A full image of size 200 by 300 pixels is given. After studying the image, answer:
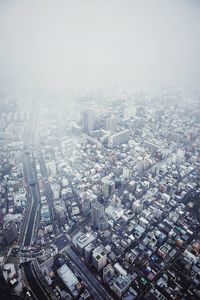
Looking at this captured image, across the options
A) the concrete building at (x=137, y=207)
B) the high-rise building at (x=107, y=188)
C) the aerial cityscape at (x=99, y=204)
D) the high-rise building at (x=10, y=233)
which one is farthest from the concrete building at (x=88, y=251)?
the high-rise building at (x=107, y=188)

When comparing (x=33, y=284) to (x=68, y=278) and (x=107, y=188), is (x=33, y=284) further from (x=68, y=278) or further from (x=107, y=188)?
(x=107, y=188)

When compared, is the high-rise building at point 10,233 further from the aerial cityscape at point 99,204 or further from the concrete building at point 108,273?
the concrete building at point 108,273

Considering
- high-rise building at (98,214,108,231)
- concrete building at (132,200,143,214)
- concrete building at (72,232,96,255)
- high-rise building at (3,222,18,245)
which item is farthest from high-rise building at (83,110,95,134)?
high-rise building at (3,222,18,245)

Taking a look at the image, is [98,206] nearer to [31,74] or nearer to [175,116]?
[175,116]

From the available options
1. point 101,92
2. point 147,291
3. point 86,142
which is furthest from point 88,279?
point 101,92

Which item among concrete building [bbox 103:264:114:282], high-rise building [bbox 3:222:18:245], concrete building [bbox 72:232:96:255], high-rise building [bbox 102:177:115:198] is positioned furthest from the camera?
high-rise building [bbox 102:177:115:198]

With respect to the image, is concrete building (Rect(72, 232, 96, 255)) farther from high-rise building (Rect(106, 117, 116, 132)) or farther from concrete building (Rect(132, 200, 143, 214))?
high-rise building (Rect(106, 117, 116, 132))
